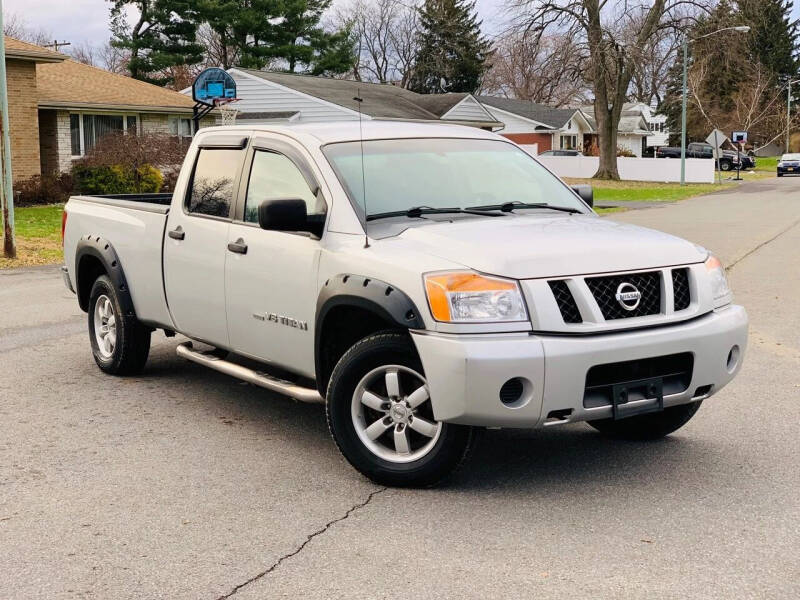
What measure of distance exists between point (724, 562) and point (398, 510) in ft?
4.86

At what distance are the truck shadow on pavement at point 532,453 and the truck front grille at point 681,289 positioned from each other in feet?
2.96

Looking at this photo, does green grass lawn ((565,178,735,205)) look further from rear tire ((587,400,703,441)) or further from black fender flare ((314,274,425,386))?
black fender flare ((314,274,425,386))

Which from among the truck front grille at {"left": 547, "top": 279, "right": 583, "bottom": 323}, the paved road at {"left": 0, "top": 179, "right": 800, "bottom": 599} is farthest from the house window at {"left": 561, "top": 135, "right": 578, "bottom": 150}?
the truck front grille at {"left": 547, "top": 279, "right": 583, "bottom": 323}

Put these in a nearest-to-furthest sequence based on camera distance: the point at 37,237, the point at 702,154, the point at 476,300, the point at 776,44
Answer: the point at 476,300
the point at 37,237
the point at 702,154
the point at 776,44

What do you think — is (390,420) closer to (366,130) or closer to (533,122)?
(366,130)

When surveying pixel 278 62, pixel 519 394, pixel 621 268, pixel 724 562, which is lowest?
pixel 724 562

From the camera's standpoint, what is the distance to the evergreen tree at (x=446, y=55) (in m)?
81.5

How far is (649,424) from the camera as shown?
238 inches

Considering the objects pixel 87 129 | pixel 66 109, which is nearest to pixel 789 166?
pixel 87 129

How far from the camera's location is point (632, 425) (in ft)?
20.0

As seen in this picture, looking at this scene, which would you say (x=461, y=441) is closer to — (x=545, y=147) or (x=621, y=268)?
(x=621, y=268)

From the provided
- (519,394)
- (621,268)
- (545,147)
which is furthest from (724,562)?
(545,147)

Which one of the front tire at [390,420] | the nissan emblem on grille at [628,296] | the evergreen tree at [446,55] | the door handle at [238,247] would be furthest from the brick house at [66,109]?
the evergreen tree at [446,55]

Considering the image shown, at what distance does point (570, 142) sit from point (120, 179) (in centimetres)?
5812
